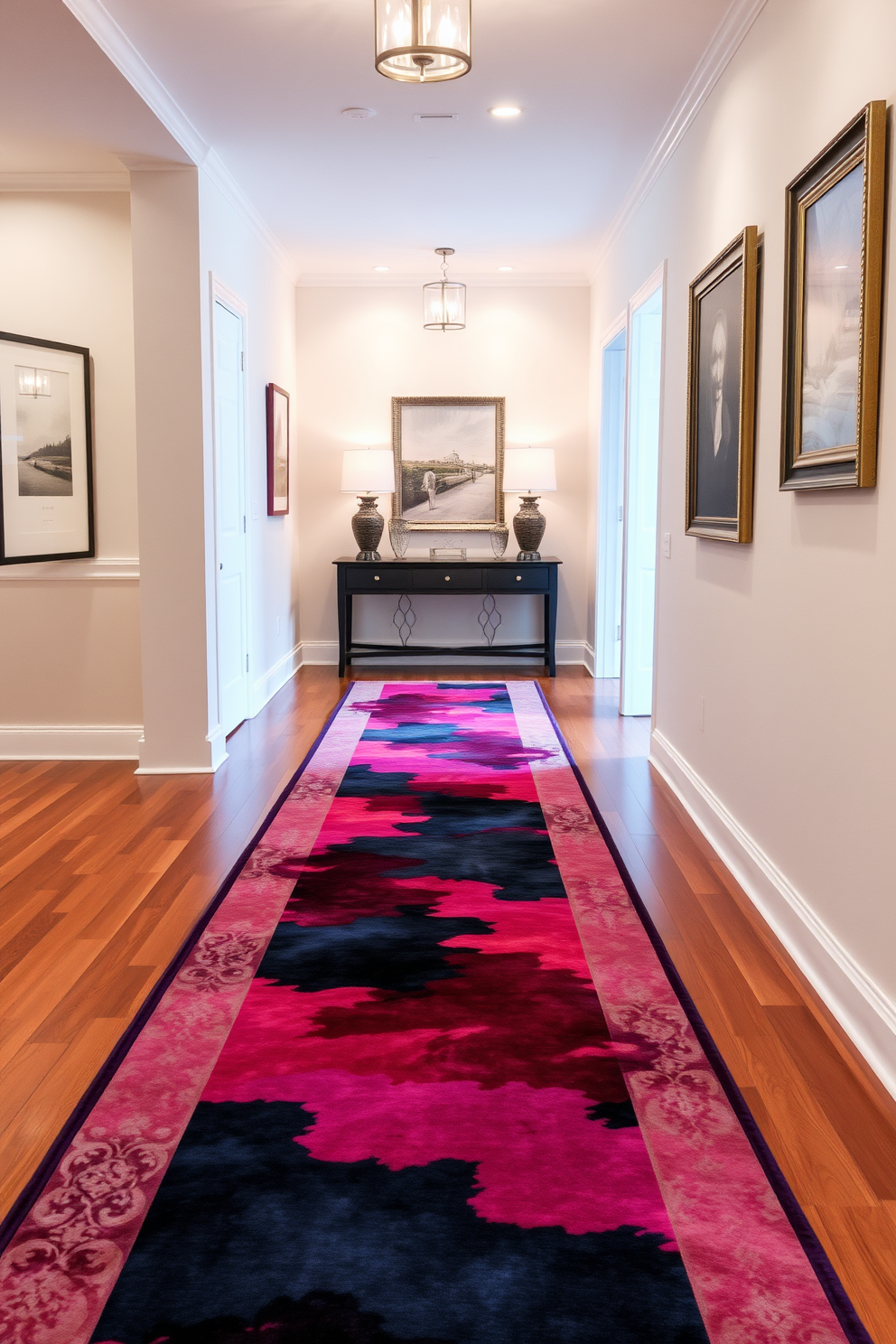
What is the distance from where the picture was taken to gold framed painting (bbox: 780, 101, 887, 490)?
2.29m

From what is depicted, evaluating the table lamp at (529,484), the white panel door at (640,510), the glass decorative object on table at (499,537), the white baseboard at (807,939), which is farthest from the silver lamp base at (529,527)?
the white baseboard at (807,939)

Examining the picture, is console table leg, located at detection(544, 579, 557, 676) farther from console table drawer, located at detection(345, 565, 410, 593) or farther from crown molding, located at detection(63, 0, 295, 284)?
crown molding, located at detection(63, 0, 295, 284)

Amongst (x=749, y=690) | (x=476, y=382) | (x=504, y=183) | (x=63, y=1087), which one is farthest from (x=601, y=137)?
(x=63, y=1087)

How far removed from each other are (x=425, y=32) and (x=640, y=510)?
3716 mm

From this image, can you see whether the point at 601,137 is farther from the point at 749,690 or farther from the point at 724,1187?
the point at 724,1187

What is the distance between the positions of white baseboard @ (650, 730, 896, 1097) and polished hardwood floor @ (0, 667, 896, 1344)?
0.13 feet

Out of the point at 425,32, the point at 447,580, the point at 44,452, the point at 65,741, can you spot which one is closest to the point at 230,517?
the point at 44,452

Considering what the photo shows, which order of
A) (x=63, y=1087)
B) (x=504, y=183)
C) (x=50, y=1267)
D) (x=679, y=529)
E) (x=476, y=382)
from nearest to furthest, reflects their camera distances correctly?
(x=50, y=1267), (x=63, y=1087), (x=679, y=529), (x=504, y=183), (x=476, y=382)

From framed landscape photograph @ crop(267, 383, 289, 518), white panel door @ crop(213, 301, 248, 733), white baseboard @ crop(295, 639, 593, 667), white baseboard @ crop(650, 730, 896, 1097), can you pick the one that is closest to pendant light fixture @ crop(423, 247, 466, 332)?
framed landscape photograph @ crop(267, 383, 289, 518)

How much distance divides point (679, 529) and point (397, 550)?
3.66 meters

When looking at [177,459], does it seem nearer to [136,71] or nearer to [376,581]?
[136,71]

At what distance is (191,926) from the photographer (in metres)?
3.12

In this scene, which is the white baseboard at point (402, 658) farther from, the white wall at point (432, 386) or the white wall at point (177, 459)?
the white wall at point (177, 459)

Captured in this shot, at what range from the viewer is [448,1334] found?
1.55 meters
